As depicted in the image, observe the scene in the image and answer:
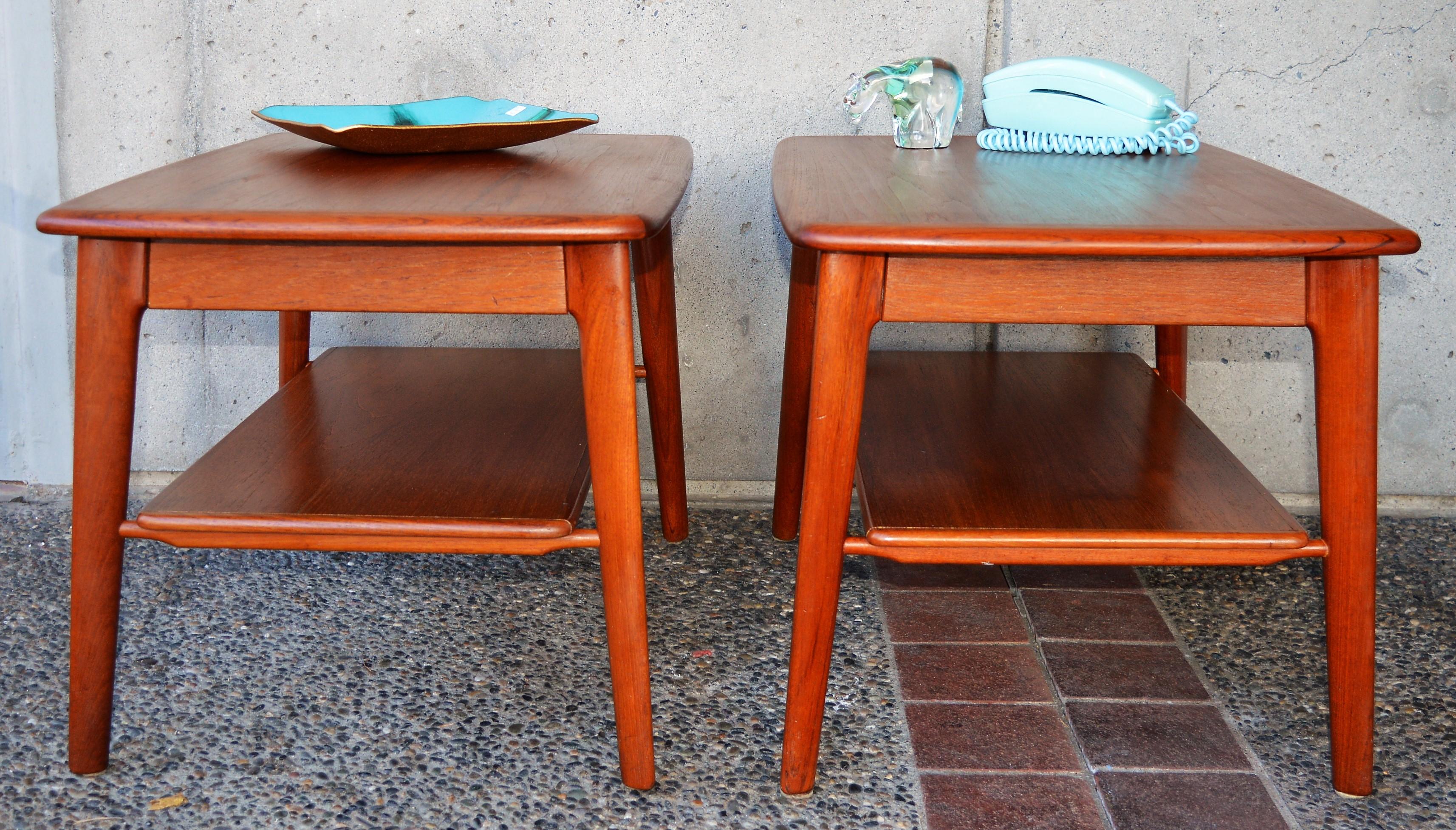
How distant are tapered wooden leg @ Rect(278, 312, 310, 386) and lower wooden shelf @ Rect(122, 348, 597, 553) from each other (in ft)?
0.16

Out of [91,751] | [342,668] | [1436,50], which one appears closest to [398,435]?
[342,668]

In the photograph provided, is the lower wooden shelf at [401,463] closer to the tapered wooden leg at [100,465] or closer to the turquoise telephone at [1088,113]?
the tapered wooden leg at [100,465]

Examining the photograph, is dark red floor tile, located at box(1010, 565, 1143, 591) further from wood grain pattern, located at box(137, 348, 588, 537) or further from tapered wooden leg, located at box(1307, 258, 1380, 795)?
wood grain pattern, located at box(137, 348, 588, 537)

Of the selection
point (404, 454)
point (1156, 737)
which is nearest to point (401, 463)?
point (404, 454)

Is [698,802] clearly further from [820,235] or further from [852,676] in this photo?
[820,235]

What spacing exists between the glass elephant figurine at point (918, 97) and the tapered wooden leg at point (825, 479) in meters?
0.54

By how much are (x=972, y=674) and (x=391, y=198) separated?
94 cm

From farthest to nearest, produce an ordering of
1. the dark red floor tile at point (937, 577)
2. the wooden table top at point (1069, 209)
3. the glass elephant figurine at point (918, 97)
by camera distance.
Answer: the dark red floor tile at point (937, 577), the glass elephant figurine at point (918, 97), the wooden table top at point (1069, 209)

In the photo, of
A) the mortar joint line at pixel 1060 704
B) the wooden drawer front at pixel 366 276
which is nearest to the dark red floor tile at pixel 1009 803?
the mortar joint line at pixel 1060 704

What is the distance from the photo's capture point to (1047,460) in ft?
4.55

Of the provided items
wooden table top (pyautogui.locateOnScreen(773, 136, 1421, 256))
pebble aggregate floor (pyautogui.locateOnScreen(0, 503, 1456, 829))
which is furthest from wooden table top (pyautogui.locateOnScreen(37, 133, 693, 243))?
pebble aggregate floor (pyautogui.locateOnScreen(0, 503, 1456, 829))

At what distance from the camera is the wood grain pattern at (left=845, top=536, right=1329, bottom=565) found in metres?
1.16

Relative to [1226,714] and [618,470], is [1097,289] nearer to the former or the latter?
[618,470]

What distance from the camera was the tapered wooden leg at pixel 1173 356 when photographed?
177 cm
